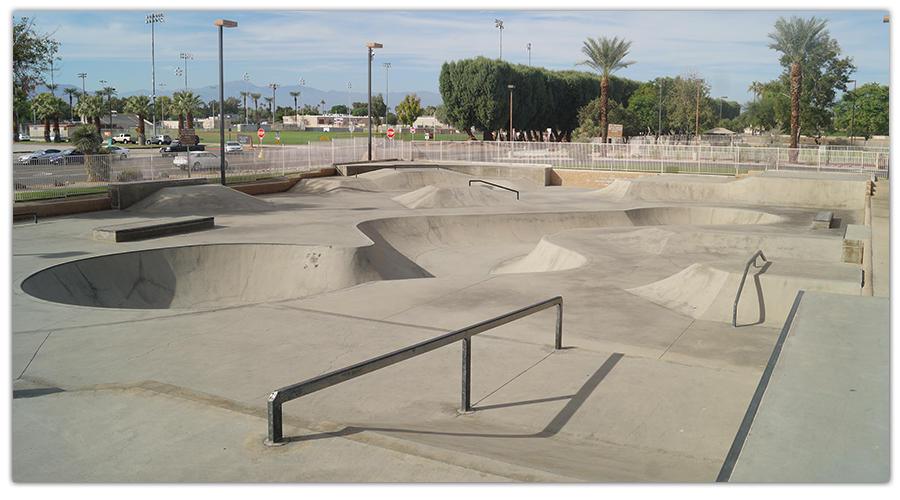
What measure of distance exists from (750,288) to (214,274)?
32.6 ft

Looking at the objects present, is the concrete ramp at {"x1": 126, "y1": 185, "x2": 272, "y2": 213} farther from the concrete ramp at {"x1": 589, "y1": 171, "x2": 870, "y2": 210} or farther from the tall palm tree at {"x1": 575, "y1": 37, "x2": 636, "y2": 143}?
the tall palm tree at {"x1": 575, "y1": 37, "x2": 636, "y2": 143}

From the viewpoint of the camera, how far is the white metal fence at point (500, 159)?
23.3 meters

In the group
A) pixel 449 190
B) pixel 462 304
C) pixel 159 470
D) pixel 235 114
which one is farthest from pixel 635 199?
pixel 235 114

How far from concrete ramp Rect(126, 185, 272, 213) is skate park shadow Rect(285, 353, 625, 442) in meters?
16.2

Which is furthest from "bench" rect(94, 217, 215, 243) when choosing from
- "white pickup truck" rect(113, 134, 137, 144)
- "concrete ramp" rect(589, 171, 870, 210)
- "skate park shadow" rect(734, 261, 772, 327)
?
"white pickup truck" rect(113, 134, 137, 144)

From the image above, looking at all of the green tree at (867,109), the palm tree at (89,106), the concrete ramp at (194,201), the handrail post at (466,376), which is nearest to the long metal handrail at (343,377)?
the handrail post at (466,376)

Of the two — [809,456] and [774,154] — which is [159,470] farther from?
[774,154]

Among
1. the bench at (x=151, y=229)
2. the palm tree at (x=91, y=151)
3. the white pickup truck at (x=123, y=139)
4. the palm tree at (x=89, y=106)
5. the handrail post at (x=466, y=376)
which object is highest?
the palm tree at (x=89, y=106)

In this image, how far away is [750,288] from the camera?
8891mm

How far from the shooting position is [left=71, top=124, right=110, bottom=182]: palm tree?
22078mm

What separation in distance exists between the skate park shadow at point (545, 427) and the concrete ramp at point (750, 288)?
287 cm

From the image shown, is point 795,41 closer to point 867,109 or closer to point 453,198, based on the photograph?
point 453,198

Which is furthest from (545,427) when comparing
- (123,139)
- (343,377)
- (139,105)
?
(139,105)

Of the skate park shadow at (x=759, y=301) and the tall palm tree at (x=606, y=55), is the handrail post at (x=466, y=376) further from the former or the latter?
the tall palm tree at (x=606, y=55)
